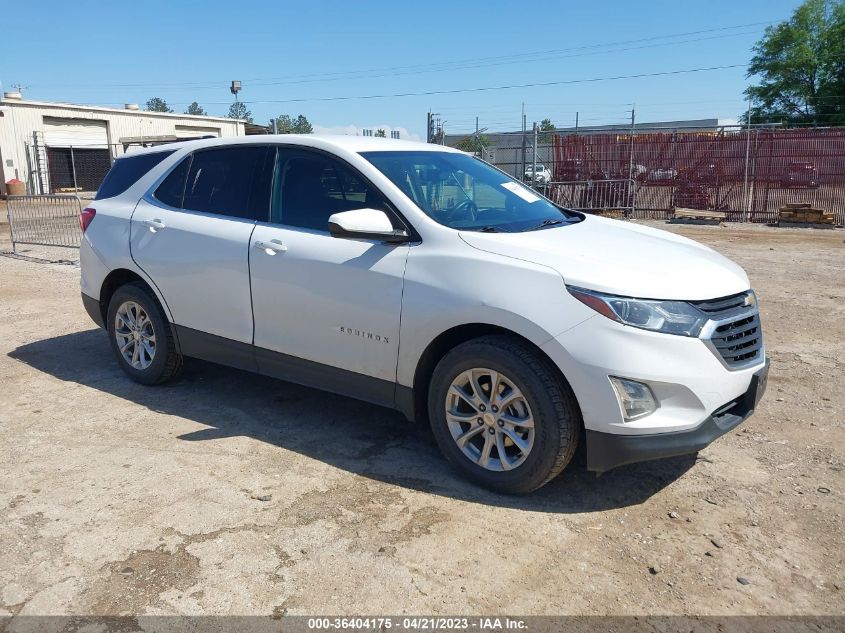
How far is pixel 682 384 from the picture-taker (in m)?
3.25

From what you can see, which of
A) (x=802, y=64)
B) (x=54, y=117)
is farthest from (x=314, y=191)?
(x=802, y=64)

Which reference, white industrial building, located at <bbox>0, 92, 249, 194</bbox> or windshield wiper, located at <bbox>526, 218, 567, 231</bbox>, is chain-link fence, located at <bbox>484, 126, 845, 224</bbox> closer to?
windshield wiper, located at <bbox>526, 218, 567, 231</bbox>

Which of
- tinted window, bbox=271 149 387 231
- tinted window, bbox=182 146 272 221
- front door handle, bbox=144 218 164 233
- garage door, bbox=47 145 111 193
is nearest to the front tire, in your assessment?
tinted window, bbox=271 149 387 231

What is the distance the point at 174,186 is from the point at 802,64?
53.7 m

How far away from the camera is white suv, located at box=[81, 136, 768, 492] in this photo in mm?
3289

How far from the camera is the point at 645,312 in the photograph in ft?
10.7

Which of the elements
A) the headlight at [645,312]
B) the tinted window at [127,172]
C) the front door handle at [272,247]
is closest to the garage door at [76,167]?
the tinted window at [127,172]

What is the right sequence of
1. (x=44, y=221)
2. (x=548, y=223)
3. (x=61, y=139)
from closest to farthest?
1. (x=548, y=223)
2. (x=44, y=221)
3. (x=61, y=139)

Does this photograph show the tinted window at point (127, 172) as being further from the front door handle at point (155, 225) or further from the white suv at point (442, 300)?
the front door handle at point (155, 225)

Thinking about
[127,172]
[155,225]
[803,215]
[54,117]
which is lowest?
[803,215]

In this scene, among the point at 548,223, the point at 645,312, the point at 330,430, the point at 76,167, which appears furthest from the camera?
the point at 76,167

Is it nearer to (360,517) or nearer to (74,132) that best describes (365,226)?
(360,517)

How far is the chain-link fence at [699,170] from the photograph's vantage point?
18.1 m

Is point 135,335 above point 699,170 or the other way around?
the other way around
